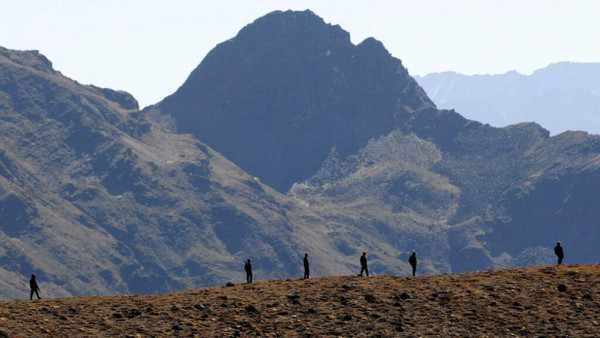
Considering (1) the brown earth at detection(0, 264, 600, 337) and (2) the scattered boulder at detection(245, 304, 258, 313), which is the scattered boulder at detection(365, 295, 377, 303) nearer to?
(1) the brown earth at detection(0, 264, 600, 337)

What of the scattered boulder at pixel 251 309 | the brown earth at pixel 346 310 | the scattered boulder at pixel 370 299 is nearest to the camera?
the brown earth at pixel 346 310

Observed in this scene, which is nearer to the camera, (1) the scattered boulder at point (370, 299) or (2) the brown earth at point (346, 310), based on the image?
(2) the brown earth at point (346, 310)

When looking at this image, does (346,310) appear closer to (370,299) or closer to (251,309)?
(370,299)

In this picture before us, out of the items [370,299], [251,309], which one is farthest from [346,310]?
[251,309]

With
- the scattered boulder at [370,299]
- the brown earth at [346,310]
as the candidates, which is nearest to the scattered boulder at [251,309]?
the brown earth at [346,310]

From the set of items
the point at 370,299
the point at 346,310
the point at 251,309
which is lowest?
the point at 251,309

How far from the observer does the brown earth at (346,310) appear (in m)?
73.5

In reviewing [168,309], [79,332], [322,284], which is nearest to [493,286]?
[322,284]

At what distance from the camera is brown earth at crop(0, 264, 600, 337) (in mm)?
73500

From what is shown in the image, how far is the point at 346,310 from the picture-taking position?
78750 mm

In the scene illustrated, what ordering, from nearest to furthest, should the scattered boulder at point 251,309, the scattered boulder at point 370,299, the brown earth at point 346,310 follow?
the brown earth at point 346,310 < the scattered boulder at point 251,309 < the scattered boulder at point 370,299

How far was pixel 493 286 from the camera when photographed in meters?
84.1

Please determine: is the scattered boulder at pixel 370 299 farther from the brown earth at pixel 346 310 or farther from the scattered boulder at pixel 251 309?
the scattered boulder at pixel 251 309

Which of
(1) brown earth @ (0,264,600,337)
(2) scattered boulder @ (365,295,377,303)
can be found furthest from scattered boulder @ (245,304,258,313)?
(2) scattered boulder @ (365,295,377,303)
